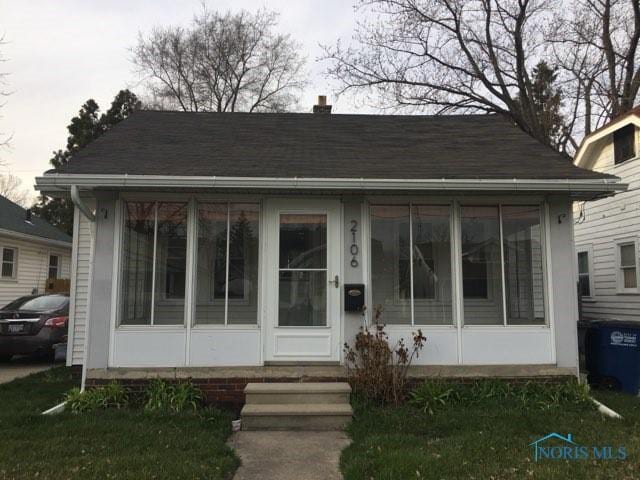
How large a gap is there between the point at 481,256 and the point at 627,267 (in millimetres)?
6409

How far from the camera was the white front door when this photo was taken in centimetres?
618

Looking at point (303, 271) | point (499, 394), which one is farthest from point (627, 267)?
point (303, 271)

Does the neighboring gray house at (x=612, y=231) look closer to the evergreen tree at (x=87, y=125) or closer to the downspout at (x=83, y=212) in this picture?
the downspout at (x=83, y=212)

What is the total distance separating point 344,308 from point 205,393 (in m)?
1.94

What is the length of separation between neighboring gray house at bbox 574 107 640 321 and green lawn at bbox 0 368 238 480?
889 centimetres

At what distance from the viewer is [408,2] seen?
17.8 m

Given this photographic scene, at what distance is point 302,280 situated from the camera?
633cm

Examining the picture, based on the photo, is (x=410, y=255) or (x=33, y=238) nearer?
(x=410, y=255)

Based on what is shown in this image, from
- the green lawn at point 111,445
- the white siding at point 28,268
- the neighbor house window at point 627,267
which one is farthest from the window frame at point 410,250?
the white siding at point 28,268

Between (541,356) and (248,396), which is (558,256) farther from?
(248,396)

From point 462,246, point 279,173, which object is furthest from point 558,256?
point 279,173

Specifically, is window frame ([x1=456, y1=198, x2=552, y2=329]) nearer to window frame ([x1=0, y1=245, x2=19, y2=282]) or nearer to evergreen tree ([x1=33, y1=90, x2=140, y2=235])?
window frame ([x1=0, y1=245, x2=19, y2=282])

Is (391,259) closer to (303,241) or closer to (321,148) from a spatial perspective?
(303,241)

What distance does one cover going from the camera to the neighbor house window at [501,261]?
6.36m
